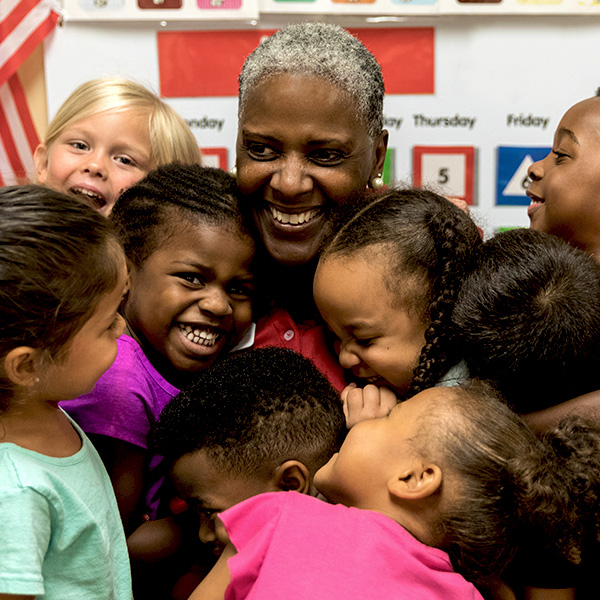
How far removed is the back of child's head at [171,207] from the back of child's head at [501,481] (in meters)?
0.75

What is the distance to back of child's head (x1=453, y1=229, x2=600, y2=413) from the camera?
1.24 meters

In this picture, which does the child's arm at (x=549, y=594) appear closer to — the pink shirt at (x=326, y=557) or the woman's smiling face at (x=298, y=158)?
the pink shirt at (x=326, y=557)

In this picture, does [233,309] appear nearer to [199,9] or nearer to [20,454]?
[20,454]

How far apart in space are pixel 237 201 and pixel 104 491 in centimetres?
78

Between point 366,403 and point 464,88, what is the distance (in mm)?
1721

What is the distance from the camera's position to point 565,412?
129cm

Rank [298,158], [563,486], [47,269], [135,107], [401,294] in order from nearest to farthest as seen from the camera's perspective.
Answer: [47,269]
[563,486]
[401,294]
[298,158]
[135,107]

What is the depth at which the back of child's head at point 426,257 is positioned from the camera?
1.34 m

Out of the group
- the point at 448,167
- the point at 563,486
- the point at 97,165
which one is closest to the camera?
the point at 563,486

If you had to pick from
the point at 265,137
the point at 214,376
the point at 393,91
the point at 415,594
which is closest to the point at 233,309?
the point at 214,376

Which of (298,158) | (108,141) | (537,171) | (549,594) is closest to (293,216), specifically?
(298,158)

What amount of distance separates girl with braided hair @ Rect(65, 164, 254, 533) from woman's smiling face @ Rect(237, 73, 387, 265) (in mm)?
81

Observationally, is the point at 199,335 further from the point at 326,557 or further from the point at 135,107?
the point at 135,107

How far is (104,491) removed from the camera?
126 centimetres
